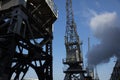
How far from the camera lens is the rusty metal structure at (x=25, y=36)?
1625cm

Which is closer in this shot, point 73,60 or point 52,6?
point 52,6

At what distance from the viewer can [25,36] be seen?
20375 millimetres

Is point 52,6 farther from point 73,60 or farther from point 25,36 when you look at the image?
point 73,60

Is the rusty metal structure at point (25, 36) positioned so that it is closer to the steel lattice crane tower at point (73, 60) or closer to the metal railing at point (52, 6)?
the metal railing at point (52, 6)

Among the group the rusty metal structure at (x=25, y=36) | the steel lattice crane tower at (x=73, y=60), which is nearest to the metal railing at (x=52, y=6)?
the rusty metal structure at (x=25, y=36)

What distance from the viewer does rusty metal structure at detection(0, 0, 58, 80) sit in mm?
16250

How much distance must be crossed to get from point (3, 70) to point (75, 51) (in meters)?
54.4

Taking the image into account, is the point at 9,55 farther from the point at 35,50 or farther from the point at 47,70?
the point at 47,70

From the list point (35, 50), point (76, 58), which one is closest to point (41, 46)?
point (35, 50)

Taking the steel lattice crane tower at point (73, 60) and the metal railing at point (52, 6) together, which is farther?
the steel lattice crane tower at point (73, 60)

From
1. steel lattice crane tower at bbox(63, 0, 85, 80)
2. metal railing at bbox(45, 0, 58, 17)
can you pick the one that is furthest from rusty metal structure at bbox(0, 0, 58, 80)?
steel lattice crane tower at bbox(63, 0, 85, 80)

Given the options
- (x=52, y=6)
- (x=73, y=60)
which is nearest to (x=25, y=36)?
(x=52, y=6)

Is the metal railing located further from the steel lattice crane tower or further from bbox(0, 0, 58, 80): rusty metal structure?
the steel lattice crane tower

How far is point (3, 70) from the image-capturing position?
15.5 m
